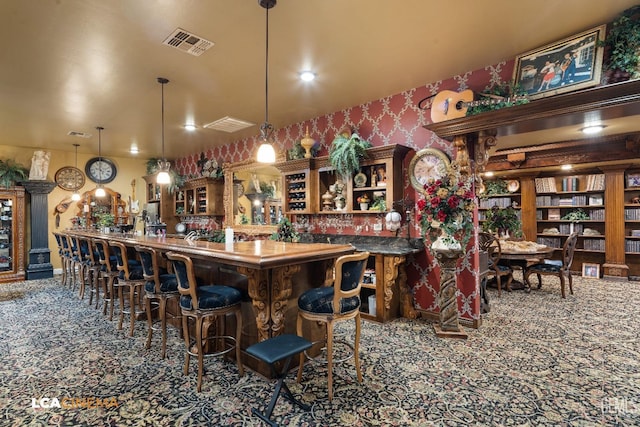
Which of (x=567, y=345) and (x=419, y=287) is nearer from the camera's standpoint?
(x=567, y=345)

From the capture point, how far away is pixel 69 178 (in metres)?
7.74

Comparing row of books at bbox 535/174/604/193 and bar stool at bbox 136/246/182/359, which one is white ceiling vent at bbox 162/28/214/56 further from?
row of books at bbox 535/174/604/193

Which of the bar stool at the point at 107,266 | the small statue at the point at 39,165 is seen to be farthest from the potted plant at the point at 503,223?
the small statue at the point at 39,165

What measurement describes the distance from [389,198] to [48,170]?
7.79m

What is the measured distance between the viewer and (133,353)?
10.3 feet

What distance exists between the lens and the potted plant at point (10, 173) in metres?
6.63

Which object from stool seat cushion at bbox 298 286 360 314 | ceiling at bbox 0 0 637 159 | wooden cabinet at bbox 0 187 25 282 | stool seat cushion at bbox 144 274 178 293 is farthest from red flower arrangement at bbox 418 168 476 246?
wooden cabinet at bbox 0 187 25 282

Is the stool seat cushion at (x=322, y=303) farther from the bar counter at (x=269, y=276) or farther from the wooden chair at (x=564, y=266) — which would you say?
the wooden chair at (x=564, y=266)

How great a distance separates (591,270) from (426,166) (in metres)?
5.76

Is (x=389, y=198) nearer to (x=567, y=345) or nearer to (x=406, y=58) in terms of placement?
(x=406, y=58)

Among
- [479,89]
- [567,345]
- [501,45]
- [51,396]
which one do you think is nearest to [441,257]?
[567,345]

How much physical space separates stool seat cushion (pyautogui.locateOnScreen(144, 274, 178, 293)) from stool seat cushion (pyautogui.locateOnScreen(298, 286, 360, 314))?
4.53ft

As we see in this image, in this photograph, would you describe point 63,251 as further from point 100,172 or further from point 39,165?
point 100,172

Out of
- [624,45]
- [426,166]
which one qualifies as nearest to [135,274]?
[426,166]
